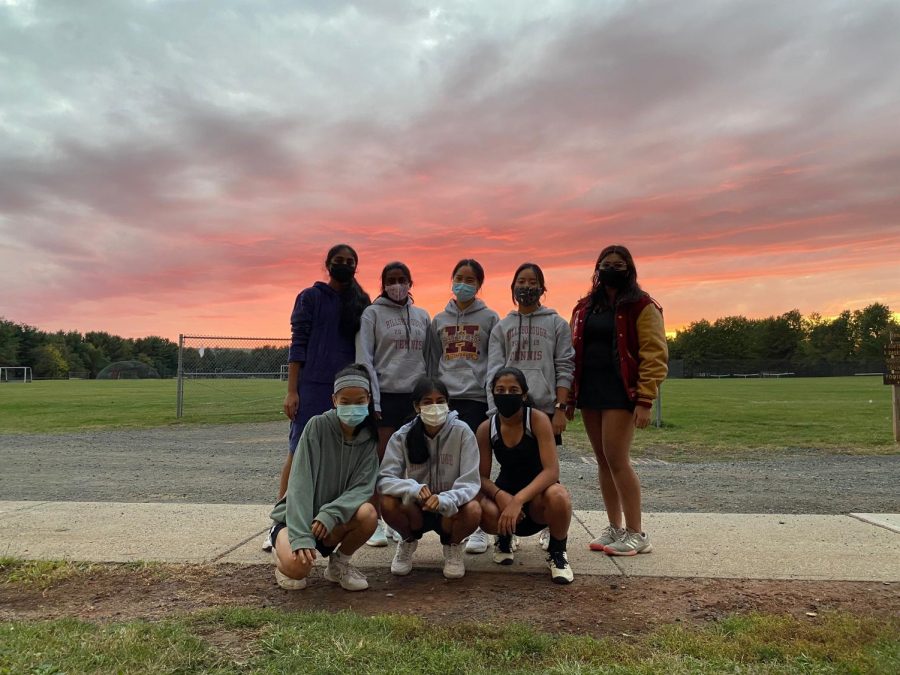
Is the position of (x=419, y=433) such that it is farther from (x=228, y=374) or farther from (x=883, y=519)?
(x=228, y=374)

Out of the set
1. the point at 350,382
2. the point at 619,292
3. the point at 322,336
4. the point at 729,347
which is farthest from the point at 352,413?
the point at 729,347

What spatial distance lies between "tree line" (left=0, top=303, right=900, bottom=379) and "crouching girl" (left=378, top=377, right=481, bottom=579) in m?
74.1

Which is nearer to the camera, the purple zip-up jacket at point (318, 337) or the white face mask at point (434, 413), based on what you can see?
the white face mask at point (434, 413)

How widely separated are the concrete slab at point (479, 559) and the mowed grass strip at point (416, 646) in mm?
1013

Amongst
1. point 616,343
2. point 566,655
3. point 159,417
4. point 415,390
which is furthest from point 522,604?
point 159,417

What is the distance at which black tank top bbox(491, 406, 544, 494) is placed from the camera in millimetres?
4242

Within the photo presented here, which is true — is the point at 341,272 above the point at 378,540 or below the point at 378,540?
above

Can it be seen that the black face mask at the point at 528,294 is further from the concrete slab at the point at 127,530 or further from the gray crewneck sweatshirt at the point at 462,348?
the concrete slab at the point at 127,530

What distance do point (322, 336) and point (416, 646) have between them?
2.39m

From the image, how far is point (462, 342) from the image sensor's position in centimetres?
466

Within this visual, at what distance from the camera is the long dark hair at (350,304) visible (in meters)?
4.76

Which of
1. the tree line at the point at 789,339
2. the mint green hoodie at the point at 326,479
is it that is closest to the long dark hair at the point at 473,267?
the mint green hoodie at the point at 326,479

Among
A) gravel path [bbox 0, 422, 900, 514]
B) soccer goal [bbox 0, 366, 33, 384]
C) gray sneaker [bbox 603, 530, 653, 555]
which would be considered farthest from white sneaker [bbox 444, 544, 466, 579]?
soccer goal [bbox 0, 366, 33, 384]

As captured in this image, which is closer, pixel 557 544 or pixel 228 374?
pixel 557 544
